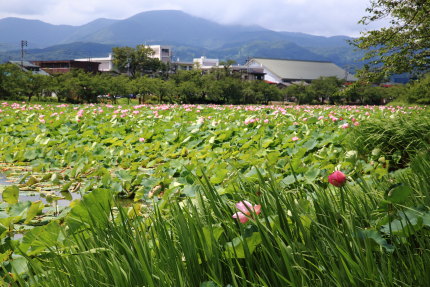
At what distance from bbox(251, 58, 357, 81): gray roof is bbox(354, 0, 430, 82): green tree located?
70663mm

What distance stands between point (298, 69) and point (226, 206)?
296 ft

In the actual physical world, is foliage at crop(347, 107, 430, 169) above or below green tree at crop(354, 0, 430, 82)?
below

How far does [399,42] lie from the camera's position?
8.16 m

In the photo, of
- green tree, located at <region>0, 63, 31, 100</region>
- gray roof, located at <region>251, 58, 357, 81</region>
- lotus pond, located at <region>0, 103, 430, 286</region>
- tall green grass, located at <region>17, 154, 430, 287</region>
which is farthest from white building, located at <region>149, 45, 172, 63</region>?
tall green grass, located at <region>17, 154, 430, 287</region>

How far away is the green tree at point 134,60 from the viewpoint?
57.1m

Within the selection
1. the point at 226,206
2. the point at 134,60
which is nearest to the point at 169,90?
the point at 134,60

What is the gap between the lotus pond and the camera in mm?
1261

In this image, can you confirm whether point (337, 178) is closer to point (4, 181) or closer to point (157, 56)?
point (4, 181)

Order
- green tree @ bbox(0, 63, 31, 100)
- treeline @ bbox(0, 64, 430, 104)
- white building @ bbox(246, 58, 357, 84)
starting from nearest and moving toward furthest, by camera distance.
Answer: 1. green tree @ bbox(0, 63, 31, 100)
2. treeline @ bbox(0, 64, 430, 104)
3. white building @ bbox(246, 58, 357, 84)

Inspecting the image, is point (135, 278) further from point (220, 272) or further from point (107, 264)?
point (220, 272)

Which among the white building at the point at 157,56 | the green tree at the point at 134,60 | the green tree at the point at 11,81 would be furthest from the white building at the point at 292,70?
the green tree at the point at 11,81

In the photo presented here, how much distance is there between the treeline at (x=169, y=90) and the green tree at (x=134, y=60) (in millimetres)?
12769

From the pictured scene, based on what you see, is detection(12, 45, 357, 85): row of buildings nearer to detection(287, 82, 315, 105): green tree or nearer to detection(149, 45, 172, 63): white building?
detection(149, 45, 172, 63): white building

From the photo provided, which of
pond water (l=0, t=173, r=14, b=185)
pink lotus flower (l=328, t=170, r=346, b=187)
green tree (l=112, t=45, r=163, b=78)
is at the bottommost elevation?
pond water (l=0, t=173, r=14, b=185)
